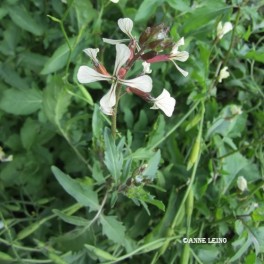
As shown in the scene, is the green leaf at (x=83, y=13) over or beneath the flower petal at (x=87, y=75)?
beneath

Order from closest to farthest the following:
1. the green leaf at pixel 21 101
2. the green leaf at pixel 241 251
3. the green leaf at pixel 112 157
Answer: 1. the green leaf at pixel 112 157
2. the green leaf at pixel 241 251
3. the green leaf at pixel 21 101

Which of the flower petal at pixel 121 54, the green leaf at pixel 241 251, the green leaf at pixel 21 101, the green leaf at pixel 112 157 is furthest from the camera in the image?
the green leaf at pixel 21 101

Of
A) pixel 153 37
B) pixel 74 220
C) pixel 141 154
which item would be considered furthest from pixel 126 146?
pixel 153 37

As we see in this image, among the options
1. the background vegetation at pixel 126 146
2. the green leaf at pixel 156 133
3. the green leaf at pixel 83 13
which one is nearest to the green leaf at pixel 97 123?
the background vegetation at pixel 126 146

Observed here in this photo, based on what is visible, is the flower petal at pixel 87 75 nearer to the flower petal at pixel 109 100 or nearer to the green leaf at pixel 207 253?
the flower petal at pixel 109 100

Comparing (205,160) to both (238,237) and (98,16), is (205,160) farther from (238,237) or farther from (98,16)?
(98,16)
